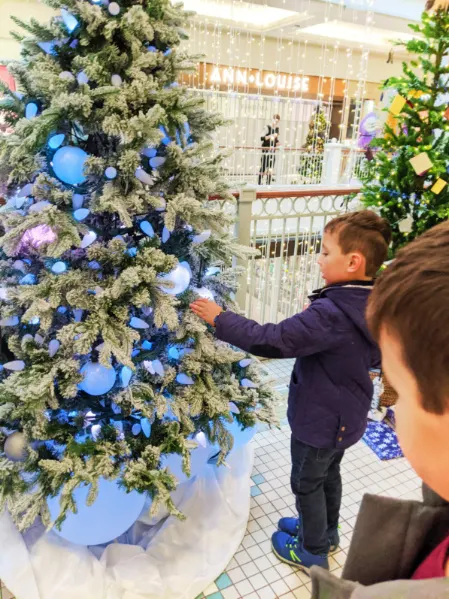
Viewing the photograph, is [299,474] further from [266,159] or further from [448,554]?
[266,159]

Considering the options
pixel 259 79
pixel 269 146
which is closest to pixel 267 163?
pixel 269 146

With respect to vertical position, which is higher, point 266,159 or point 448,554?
point 448,554

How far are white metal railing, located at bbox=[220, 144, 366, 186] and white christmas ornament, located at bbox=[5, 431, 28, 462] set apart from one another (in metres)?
6.09

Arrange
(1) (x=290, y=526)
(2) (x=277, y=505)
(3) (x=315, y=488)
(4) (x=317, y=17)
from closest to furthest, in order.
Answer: (3) (x=315, y=488), (1) (x=290, y=526), (2) (x=277, y=505), (4) (x=317, y=17)

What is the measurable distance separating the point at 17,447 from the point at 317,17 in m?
8.23

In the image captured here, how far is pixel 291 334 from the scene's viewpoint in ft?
4.20

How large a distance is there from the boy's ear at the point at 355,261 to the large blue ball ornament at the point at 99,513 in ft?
3.13

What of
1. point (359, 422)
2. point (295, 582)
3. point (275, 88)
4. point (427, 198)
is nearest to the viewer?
point (359, 422)

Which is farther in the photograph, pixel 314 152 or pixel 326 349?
pixel 314 152

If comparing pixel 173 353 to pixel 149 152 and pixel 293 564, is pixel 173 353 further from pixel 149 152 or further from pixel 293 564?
pixel 293 564

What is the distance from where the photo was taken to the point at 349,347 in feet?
4.45

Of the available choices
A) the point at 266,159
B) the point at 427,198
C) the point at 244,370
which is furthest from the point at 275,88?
the point at 244,370

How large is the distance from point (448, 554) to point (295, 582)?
4.17 ft

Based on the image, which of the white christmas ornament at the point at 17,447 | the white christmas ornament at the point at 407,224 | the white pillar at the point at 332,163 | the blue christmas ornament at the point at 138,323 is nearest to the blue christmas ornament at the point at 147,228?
the blue christmas ornament at the point at 138,323
